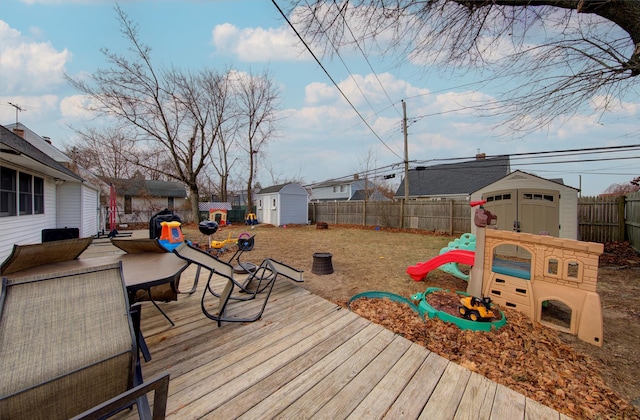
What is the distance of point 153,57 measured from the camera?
12.9m

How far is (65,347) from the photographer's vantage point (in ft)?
3.87

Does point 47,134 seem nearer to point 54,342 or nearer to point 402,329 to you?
point 54,342

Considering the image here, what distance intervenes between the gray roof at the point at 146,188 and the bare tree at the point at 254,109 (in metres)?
9.84

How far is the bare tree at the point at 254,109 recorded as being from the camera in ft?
57.2

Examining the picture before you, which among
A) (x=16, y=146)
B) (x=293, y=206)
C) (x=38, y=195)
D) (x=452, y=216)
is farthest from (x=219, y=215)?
(x=452, y=216)

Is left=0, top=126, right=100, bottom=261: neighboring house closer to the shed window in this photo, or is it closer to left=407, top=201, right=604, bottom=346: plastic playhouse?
the shed window

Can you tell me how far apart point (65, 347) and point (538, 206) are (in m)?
9.77

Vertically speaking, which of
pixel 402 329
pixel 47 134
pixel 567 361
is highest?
pixel 47 134

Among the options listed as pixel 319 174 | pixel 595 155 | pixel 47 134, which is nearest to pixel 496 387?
pixel 595 155

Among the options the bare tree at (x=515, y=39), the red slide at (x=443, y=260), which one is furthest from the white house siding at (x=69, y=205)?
the red slide at (x=443, y=260)

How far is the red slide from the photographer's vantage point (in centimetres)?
414

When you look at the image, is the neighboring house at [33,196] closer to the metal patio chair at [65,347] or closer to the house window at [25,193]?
the house window at [25,193]

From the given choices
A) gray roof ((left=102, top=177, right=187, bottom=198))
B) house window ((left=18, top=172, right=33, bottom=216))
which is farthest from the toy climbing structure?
gray roof ((left=102, top=177, right=187, bottom=198))

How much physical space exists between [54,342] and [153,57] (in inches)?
650
